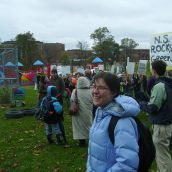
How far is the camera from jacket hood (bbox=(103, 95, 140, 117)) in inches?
127

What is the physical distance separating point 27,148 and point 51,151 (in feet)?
2.40

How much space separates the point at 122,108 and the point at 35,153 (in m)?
6.58

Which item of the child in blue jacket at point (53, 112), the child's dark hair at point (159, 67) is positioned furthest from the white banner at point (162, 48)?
the child's dark hair at point (159, 67)

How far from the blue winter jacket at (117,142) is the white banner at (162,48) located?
699 cm

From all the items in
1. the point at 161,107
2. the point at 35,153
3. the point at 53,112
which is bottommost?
the point at 35,153

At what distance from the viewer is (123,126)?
3.19 metres

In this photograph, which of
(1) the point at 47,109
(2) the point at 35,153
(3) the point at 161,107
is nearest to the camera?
(3) the point at 161,107

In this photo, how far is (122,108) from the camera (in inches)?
128

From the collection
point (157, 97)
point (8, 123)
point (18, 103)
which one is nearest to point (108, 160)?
point (157, 97)

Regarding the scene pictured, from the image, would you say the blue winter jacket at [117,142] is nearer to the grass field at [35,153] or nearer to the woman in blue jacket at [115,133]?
the woman in blue jacket at [115,133]

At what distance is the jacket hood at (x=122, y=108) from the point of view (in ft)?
10.6

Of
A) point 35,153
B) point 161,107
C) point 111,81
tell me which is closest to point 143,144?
point 111,81

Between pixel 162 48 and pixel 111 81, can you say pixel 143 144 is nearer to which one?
pixel 111 81

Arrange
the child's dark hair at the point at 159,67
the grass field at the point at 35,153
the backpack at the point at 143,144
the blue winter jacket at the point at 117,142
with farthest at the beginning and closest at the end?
1. the grass field at the point at 35,153
2. the child's dark hair at the point at 159,67
3. the backpack at the point at 143,144
4. the blue winter jacket at the point at 117,142
